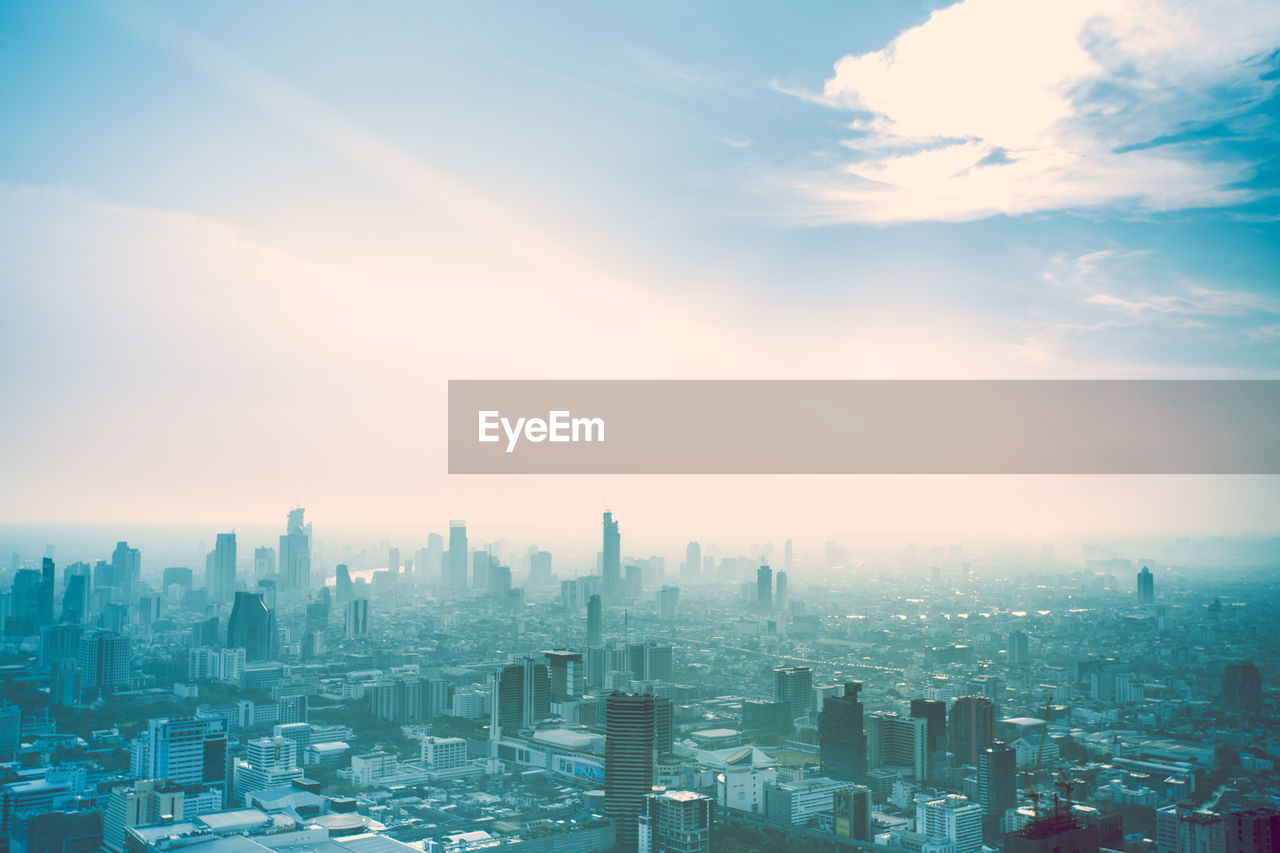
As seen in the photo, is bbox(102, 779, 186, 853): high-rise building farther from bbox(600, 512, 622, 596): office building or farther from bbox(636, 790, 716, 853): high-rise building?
bbox(600, 512, 622, 596): office building

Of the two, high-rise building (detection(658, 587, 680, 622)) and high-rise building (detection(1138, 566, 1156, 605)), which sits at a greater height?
high-rise building (detection(1138, 566, 1156, 605))

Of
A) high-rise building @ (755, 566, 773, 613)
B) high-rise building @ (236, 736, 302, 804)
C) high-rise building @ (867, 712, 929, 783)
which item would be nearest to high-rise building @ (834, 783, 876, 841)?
high-rise building @ (867, 712, 929, 783)

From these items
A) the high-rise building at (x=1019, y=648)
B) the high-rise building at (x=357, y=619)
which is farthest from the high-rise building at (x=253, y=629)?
the high-rise building at (x=1019, y=648)

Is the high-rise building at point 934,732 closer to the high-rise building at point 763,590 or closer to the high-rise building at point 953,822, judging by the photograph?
the high-rise building at point 953,822

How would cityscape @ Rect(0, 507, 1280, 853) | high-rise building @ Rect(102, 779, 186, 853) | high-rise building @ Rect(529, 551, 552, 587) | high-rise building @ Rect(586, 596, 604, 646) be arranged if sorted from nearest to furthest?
high-rise building @ Rect(102, 779, 186, 853) → cityscape @ Rect(0, 507, 1280, 853) → high-rise building @ Rect(586, 596, 604, 646) → high-rise building @ Rect(529, 551, 552, 587)

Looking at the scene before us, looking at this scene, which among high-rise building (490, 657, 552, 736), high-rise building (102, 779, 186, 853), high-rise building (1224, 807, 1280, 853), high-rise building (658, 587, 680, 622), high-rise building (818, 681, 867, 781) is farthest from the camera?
high-rise building (658, 587, 680, 622)

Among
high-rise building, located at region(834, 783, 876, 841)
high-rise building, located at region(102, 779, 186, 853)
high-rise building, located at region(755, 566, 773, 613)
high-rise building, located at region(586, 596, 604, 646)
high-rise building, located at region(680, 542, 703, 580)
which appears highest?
high-rise building, located at region(680, 542, 703, 580)

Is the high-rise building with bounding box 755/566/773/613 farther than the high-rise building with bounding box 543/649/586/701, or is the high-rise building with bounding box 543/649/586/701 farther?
the high-rise building with bounding box 755/566/773/613
